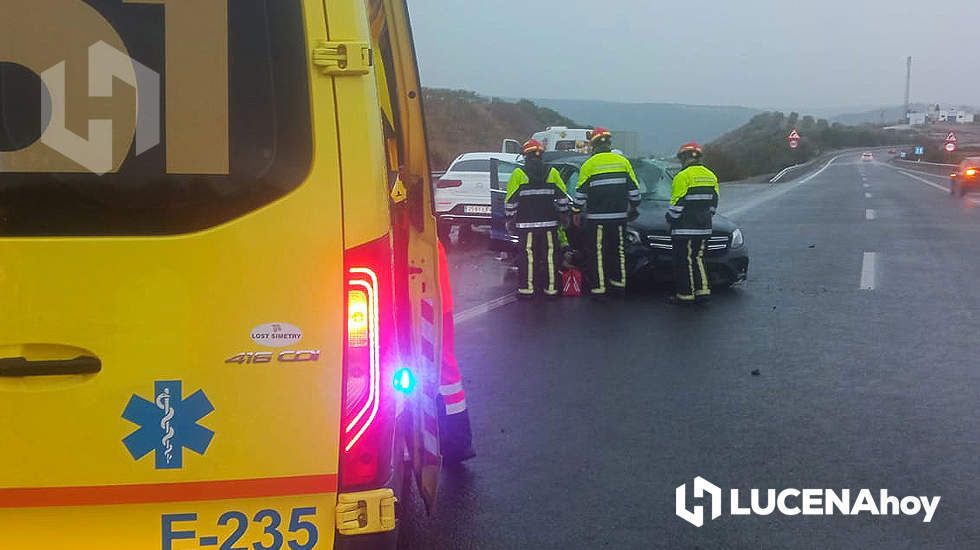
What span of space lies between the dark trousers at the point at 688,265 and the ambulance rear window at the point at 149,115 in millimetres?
8413

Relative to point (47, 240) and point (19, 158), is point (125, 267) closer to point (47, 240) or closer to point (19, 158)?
point (47, 240)

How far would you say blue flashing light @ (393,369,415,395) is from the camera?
2813mm

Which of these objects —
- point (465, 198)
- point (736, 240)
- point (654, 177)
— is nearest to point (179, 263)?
point (736, 240)

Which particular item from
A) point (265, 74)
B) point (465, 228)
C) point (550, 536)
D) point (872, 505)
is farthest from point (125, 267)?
point (465, 228)

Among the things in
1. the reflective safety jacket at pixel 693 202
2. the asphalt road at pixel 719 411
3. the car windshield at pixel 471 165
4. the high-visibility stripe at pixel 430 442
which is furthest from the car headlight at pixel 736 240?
the high-visibility stripe at pixel 430 442

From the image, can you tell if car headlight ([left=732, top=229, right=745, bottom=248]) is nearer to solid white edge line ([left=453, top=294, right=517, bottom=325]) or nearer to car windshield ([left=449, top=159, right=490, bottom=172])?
solid white edge line ([left=453, top=294, right=517, bottom=325])

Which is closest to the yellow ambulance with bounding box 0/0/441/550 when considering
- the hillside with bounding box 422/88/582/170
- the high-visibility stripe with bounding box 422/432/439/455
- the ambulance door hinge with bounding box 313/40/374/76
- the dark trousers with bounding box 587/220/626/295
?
the ambulance door hinge with bounding box 313/40/374/76

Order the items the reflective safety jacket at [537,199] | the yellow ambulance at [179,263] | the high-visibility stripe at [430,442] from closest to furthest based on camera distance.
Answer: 1. the yellow ambulance at [179,263]
2. the high-visibility stripe at [430,442]
3. the reflective safety jacket at [537,199]

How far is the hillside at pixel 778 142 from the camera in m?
63.6

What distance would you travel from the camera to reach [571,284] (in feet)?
36.6

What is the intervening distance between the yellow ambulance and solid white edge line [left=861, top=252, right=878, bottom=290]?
10.2 metres

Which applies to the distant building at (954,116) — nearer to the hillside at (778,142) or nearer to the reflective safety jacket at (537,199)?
the hillside at (778,142)

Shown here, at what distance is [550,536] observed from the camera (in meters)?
4.23

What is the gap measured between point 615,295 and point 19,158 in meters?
9.12
